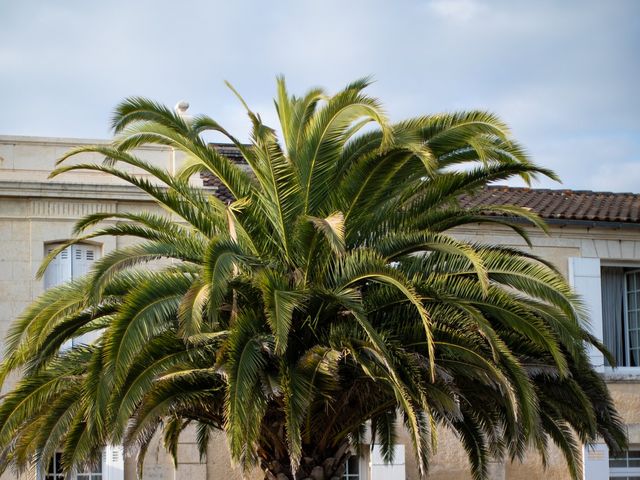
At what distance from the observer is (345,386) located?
1579cm

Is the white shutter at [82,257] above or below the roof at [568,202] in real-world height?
below

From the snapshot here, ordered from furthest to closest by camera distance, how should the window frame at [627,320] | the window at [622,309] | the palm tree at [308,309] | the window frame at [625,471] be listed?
the window at [622,309]
the window frame at [627,320]
the window frame at [625,471]
the palm tree at [308,309]

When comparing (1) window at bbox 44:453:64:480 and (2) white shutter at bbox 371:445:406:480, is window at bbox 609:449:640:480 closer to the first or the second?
(2) white shutter at bbox 371:445:406:480

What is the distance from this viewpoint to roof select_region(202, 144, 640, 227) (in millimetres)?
23408

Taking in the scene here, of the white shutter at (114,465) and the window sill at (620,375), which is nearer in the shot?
the white shutter at (114,465)

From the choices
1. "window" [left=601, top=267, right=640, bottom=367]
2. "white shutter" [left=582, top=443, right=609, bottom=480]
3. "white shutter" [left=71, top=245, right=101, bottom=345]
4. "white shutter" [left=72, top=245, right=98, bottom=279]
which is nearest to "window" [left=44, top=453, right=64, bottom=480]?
"white shutter" [left=71, top=245, right=101, bottom=345]

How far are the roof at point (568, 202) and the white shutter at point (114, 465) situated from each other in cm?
751

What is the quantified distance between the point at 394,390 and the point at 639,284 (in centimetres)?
1124

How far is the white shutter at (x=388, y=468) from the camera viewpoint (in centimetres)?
2184

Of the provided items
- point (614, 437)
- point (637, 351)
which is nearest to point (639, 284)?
point (637, 351)

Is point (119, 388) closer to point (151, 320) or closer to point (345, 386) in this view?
point (151, 320)

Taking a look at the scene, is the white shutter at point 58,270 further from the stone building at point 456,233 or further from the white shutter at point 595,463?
the white shutter at point 595,463

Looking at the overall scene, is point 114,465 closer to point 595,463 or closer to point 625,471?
point 595,463

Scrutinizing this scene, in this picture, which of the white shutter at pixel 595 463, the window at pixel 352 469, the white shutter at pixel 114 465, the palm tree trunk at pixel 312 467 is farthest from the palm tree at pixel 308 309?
the white shutter at pixel 595 463
